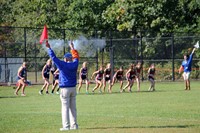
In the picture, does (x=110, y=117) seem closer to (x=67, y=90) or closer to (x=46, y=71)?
(x=67, y=90)

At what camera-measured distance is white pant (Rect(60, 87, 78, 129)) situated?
643 inches

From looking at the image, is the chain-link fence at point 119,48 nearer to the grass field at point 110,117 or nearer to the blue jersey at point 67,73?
the grass field at point 110,117

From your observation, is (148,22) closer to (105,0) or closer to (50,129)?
(105,0)

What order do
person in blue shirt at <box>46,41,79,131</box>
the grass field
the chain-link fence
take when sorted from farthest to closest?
1. the chain-link fence
2. the grass field
3. person in blue shirt at <box>46,41,79,131</box>

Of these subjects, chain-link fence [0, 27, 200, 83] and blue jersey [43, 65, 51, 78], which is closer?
blue jersey [43, 65, 51, 78]

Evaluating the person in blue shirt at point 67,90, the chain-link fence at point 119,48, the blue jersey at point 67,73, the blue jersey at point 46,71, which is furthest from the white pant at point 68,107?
the chain-link fence at point 119,48

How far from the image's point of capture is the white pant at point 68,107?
53.6ft

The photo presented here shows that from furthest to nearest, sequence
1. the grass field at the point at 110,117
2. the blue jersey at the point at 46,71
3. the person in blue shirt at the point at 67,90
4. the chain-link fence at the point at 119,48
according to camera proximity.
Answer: the chain-link fence at the point at 119,48 → the blue jersey at the point at 46,71 → the grass field at the point at 110,117 → the person in blue shirt at the point at 67,90

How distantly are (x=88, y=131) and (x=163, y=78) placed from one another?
35.8 meters

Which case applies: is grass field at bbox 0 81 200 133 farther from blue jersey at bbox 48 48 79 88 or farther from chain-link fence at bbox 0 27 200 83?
chain-link fence at bbox 0 27 200 83

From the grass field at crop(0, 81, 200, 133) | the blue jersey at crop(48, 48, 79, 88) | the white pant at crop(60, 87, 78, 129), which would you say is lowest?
the grass field at crop(0, 81, 200, 133)

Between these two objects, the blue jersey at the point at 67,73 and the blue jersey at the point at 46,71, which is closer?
the blue jersey at the point at 67,73

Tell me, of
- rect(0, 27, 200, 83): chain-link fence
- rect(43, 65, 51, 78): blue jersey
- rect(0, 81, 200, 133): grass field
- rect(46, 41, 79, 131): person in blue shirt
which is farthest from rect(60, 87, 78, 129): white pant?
rect(0, 27, 200, 83): chain-link fence

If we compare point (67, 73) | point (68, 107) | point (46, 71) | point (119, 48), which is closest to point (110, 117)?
point (68, 107)
